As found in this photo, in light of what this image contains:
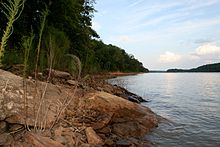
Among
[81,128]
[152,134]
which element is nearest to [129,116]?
[152,134]

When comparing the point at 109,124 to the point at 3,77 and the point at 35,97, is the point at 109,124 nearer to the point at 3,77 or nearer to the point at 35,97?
the point at 35,97

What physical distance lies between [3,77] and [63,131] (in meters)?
2.10

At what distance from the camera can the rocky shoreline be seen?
7023 millimetres

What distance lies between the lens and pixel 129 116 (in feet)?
35.0

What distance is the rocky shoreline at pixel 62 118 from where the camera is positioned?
277 inches

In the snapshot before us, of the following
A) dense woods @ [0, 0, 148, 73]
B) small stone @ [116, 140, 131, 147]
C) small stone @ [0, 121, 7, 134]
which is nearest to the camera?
small stone @ [0, 121, 7, 134]

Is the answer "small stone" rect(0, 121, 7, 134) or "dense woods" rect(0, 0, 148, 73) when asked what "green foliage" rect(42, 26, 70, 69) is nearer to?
"dense woods" rect(0, 0, 148, 73)

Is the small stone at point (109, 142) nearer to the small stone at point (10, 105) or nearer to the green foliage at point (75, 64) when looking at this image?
the green foliage at point (75, 64)

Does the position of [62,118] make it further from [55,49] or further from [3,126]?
[55,49]

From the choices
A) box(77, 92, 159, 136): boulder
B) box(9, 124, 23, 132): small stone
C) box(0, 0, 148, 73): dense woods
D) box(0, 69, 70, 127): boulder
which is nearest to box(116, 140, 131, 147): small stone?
box(77, 92, 159, 136): boulder

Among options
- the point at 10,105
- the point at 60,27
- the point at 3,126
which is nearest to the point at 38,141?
the point at 3,126

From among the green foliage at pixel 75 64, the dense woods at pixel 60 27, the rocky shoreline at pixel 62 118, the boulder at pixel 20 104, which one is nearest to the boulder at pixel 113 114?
the rocky shoreline at pixel 62 118

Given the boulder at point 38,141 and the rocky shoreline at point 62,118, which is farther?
the rocky shoreline at point 62,118

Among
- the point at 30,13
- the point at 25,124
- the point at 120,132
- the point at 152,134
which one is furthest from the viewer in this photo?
the point at 30,13
